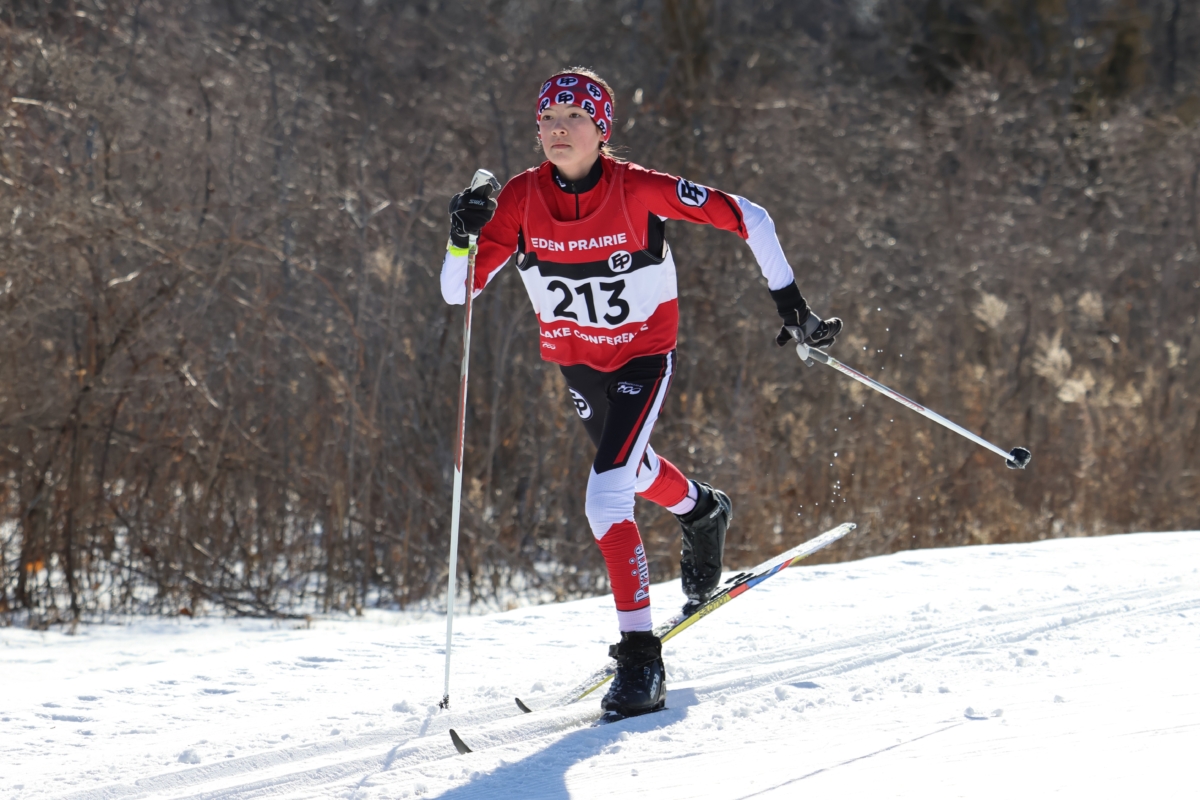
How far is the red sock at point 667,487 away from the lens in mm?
4262

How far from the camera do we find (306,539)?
682 cm

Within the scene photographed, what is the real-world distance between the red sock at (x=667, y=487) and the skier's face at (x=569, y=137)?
118cm

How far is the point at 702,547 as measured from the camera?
4.47m

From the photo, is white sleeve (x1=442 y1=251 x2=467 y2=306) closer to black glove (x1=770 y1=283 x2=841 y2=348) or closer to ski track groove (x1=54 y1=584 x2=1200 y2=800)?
black glove (x1=770 y1=283 x2=841 y2=348)

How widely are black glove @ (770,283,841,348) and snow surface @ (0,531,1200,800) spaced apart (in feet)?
3.79

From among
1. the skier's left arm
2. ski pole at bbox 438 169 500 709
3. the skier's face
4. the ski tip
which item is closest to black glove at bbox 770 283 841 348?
the skier's left arm

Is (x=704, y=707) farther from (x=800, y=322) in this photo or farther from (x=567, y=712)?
(x=800, y=322)

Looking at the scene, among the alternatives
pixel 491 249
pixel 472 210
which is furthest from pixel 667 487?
pixel 472 210

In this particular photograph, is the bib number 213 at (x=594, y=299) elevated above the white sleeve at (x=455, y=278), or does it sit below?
below

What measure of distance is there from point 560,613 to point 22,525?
322cm

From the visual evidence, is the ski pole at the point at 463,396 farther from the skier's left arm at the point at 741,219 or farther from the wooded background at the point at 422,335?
the wooded background at the point at 422,335

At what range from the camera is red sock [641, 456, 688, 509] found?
168 inches

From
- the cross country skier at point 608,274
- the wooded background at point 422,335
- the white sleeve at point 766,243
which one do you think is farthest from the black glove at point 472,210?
the wooded background at point 422,335

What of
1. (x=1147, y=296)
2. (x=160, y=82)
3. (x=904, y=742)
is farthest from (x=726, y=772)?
(x=1147, y=296)
